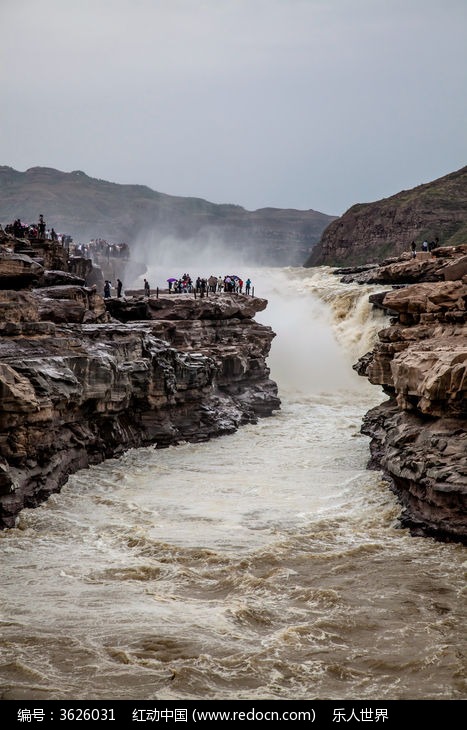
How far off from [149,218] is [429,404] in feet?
343

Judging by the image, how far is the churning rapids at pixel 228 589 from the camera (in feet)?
40.7

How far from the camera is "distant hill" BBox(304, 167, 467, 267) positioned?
74.1 m

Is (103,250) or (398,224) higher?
(398,224)

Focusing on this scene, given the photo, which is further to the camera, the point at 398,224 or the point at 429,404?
the point at 398,224

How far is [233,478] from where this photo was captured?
26.4 metres

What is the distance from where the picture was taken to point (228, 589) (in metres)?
16.1

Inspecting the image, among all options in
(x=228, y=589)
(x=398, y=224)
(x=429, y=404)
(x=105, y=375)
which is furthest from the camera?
(x=398, y=224)

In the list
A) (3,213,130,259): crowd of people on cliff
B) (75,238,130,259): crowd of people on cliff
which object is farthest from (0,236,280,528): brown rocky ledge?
(75,238,130,259): crowd of people on cliff

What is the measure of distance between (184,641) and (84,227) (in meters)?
104

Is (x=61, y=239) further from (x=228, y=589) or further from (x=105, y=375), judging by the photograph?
(x=228, y=589)

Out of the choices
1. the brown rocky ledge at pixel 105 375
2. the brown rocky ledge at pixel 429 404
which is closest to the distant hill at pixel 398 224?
the brown rocky ledge at pixel 105 375

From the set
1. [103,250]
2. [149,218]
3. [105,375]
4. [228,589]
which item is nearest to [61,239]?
[103,250]

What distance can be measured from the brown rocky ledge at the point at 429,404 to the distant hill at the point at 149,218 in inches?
Answer: 3375
